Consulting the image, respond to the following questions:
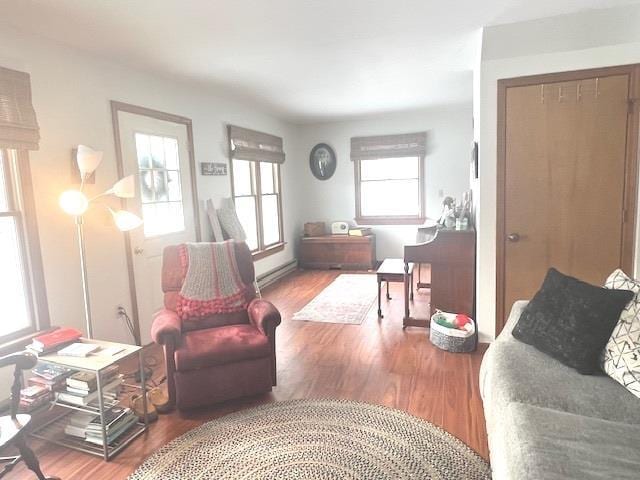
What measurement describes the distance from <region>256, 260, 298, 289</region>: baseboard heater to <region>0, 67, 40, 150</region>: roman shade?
325 cm

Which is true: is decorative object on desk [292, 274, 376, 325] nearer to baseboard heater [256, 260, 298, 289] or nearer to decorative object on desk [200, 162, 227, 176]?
baseboard heater [256, 260, 298, 289]

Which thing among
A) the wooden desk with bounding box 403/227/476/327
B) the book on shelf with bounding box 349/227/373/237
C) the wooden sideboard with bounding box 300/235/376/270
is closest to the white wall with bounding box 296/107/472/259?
the book on shelf with bounding box 349/227/373/237

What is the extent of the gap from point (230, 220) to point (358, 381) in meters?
2.47

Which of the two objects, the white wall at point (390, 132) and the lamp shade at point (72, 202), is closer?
the lamp shade at point (72, 202)

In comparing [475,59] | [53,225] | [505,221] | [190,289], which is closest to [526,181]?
[505,221]

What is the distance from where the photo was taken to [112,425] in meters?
2.18

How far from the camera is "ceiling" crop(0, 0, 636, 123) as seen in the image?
93.4 inches

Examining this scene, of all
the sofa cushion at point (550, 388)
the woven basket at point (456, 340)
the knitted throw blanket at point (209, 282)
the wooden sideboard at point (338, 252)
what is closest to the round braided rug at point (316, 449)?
the sofa cushion at point (550, 388)

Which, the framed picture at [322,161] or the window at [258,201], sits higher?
the framed picture at [322,161]

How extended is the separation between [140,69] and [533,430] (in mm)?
3682

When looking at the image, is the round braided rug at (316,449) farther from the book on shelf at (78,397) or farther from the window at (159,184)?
the window at (159,184)

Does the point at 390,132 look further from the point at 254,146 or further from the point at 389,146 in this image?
the point at 254,146

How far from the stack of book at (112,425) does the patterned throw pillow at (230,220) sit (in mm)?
2361

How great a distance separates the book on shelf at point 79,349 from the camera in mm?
2162
